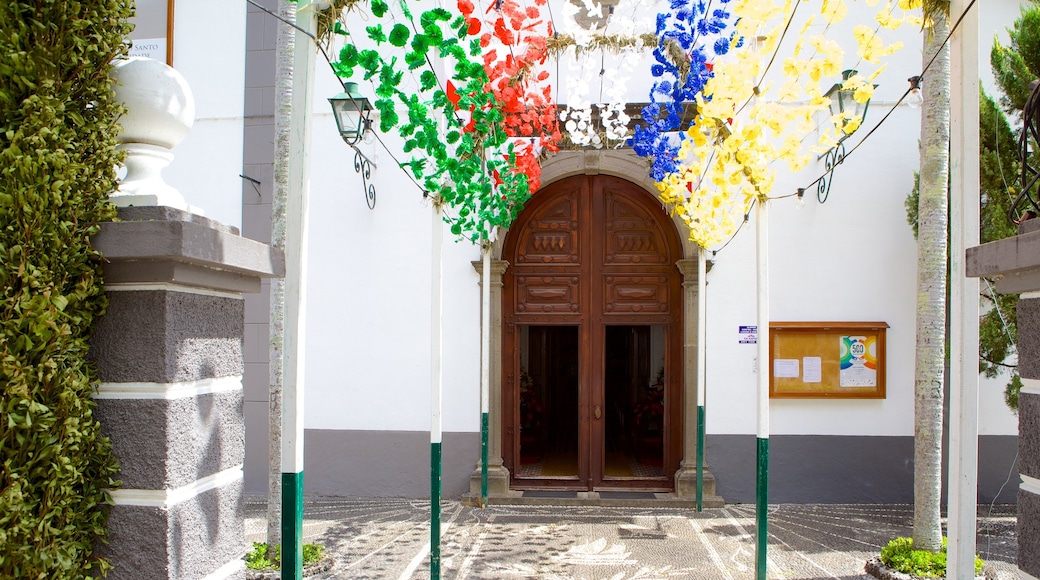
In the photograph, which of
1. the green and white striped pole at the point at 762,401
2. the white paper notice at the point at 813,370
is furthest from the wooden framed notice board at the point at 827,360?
the green and white striped pole at the point at 762,401

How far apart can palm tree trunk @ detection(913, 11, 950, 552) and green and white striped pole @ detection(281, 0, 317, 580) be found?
438cm

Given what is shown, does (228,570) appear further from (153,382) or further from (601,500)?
(601,500)

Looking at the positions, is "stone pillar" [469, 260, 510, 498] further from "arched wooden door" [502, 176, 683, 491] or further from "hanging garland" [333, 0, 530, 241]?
"hanging garland" [333, 0, 530, 241]

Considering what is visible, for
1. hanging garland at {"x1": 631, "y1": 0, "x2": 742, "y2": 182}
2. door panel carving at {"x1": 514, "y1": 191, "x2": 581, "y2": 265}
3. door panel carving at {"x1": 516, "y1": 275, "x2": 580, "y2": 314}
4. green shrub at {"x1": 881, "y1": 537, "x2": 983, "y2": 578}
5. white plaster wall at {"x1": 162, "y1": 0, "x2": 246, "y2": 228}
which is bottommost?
green shrub at {"x1": 881, "y1": 537, "x2": 983, "y2": 578}

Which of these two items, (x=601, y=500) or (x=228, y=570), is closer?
(x=228, y=570)

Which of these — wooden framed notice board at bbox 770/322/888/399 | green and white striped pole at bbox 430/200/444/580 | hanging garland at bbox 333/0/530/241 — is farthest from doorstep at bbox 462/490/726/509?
green and white striped pole at bbox 430/200/444/580

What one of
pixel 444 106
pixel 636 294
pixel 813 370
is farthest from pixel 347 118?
pixel 813 370

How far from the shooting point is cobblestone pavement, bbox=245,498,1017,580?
215 inches

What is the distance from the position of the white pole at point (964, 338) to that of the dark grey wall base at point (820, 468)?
5653 millimetres

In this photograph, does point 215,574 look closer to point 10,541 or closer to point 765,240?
point 10,541

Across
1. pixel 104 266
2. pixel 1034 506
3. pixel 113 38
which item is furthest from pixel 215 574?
pixel 1034 506

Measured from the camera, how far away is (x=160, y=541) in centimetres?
165

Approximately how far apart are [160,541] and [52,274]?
66 centimetres

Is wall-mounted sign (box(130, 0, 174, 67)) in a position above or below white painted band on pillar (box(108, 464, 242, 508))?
above
